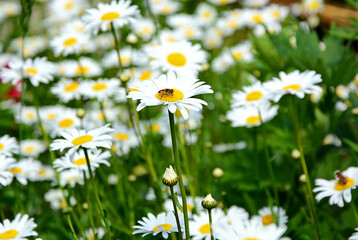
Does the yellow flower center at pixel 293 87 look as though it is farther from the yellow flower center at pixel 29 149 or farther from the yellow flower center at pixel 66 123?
the yellow flower center at pixel 29 149

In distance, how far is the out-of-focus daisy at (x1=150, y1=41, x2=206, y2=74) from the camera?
1494 mm

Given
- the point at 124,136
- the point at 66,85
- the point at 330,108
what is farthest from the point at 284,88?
the point at 66,85

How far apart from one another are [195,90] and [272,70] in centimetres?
94

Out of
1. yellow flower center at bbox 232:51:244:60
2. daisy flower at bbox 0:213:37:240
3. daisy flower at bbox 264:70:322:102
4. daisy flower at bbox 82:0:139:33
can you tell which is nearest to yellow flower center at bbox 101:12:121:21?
daisy flower at bbox 82:0:139:33

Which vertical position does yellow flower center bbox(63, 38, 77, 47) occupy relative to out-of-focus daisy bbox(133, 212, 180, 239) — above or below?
above

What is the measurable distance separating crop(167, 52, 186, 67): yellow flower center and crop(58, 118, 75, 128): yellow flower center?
0.49 meters

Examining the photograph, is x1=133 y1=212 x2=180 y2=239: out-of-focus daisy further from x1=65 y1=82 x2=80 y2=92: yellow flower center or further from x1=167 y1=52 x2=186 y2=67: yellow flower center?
x1=65 y1=82 x2=80 y2=92: yellow flower center

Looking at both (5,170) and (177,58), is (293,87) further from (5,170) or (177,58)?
(5,170)

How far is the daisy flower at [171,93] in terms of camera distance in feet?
3.06

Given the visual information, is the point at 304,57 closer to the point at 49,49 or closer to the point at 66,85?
the point at 66,85

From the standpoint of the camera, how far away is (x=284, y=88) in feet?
3.95

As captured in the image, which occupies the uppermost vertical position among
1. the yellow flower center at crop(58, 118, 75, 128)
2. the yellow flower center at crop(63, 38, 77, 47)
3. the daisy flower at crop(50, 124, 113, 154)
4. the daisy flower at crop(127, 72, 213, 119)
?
the daisy flower at crop(127, 72, 213, 119)

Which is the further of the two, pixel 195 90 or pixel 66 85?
pixel 66 85

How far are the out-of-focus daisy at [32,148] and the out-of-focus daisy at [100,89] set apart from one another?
0.49 metres
